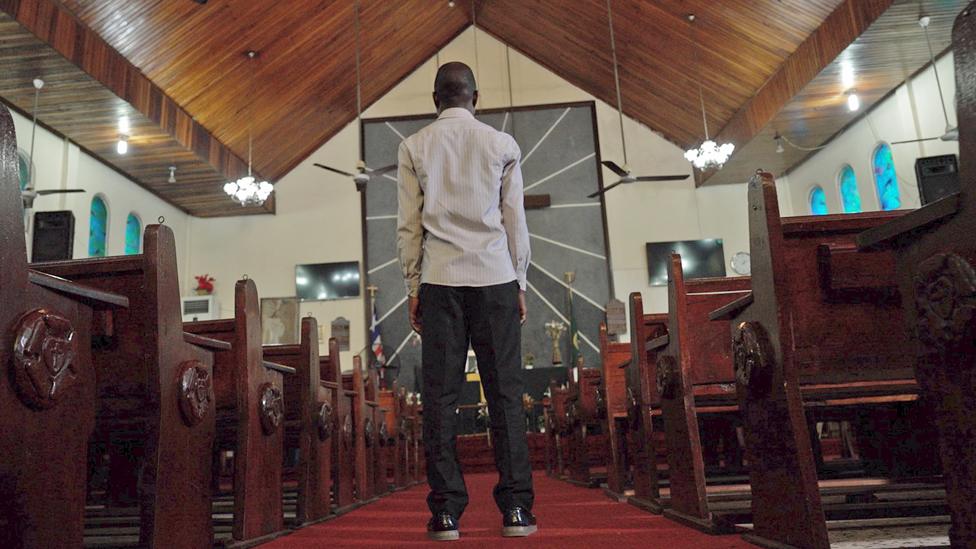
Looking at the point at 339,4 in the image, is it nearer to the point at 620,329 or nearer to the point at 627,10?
the point at 627,10

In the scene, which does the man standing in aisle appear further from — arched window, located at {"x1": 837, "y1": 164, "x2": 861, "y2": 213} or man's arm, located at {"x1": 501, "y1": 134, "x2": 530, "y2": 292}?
arched window, located at {"x1": 837, "y1": 164, "x2": 861, "y2": 213}

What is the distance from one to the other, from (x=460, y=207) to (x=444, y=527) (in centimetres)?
102

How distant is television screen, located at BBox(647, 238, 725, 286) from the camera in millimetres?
12625

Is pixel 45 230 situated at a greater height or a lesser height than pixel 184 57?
lesser

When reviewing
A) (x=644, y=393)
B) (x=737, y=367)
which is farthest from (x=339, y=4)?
(x=737, y=367)

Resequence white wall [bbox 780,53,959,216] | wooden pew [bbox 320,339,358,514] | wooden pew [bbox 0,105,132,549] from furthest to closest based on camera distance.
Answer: white wall [bbox 780,53,959,216]
wooden pew [bbox 320,339,358,514]
wooden pew [bbox 0,105,132,549]

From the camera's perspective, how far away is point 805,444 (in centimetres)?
182

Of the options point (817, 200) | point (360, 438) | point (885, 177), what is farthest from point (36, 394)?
point (817, 200)

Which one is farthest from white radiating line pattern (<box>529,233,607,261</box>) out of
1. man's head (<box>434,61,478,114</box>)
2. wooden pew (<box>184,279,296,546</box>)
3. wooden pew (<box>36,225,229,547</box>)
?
wooden pew (<box>36,225,229,547</box>)

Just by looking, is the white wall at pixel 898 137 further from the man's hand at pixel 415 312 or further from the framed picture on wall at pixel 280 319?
the framed picture on wall at pixel 280 319

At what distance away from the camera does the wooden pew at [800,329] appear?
1.84 m

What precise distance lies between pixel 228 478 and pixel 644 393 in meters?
5.15

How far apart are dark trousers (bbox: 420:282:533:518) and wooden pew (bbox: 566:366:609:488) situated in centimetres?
189

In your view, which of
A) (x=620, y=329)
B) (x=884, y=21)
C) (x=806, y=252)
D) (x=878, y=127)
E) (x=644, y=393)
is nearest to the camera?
(x=806, y=252)
